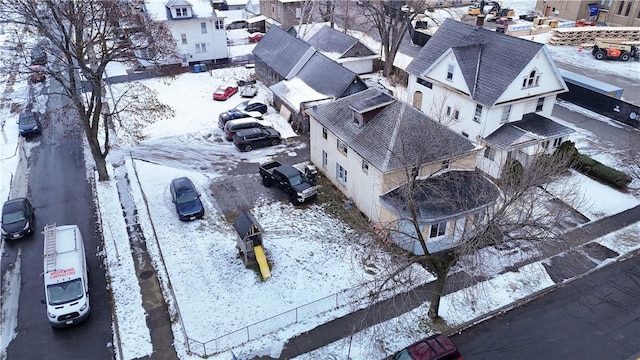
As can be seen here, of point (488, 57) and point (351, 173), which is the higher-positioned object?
point (488, 57)

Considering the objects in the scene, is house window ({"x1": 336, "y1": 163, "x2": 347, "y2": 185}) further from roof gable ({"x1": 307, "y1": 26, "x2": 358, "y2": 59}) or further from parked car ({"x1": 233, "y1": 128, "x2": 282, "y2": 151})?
roof gable ({"x1": 307, "y1": 26, "x2": 358, "y2": 59})

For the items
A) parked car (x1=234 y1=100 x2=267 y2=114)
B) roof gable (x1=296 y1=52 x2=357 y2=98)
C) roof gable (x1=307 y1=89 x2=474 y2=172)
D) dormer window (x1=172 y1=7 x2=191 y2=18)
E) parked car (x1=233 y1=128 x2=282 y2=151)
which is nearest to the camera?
roof gable (x1=307 y1=89 x2=474 y2=172)

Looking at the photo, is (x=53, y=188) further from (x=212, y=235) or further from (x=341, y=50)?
(x=341, y=50)

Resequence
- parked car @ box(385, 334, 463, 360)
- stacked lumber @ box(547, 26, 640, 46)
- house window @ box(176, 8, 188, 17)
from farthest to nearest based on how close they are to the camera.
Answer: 1. stacked lumber @ box(547, 26, 640, 46)
2. house window @ box(176, 8, 188, 17)
3. parked car @ box(385, 334, 463, 360)

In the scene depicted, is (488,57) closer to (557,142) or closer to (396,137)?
(557,142)

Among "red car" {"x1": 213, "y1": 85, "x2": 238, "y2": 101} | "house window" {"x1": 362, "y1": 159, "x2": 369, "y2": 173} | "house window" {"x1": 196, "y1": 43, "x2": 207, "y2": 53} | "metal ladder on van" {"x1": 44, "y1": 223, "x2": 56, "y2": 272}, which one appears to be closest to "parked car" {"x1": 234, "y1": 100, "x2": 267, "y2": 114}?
"red car" {"x1": 213, "y1": 85, "x2": 238, "y2": 101}

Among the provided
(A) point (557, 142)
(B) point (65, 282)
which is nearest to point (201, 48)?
(B) point (65, 282)
